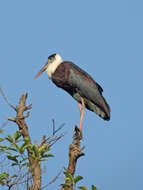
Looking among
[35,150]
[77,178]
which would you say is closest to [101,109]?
[77,178]

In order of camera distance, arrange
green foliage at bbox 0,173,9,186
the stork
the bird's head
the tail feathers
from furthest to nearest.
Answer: the bird's head < the tail feathers < the stork < green foliage at bbox 0,173,9,186

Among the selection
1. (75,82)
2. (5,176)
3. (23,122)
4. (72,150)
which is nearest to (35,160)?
(5,176)

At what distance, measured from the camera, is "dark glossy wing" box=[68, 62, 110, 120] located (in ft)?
31.2

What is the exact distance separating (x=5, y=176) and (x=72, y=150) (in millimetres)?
2067

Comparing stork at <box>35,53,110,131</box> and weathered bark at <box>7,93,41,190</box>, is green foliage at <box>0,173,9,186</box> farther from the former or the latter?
stork at <box>35,53,110,131</box>

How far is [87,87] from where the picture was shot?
9.68 metres

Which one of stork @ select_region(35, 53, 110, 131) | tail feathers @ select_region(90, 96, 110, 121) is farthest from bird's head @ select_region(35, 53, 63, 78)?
tail feathers @ select_region(90, 96, 110, 121)

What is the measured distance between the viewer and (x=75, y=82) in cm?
947

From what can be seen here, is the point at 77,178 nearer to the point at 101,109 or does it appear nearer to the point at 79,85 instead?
the point at 79,85

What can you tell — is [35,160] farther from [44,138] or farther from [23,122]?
[23,122]

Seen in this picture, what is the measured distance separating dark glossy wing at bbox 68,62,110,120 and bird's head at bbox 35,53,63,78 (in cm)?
42

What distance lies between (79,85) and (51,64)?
43.7 inches

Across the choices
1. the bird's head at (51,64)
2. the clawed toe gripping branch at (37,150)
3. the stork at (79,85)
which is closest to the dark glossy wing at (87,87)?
A: the stork at (79,85)

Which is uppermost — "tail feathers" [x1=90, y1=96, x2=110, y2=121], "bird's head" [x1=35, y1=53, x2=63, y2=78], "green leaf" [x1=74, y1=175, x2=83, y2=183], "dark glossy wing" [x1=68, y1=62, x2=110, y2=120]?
"bird's head" [x1=35, y1=53, x2=63, y2=78]
